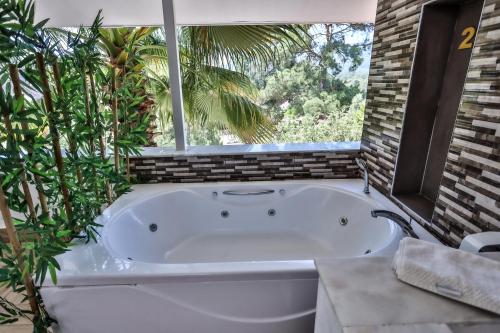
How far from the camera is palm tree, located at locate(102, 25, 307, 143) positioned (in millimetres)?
2473

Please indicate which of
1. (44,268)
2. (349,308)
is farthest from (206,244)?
(349,308)

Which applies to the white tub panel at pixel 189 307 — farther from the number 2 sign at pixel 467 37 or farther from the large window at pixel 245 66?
Answer: the number 2 sign at pixel 467 37

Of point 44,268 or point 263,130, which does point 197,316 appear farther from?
point 263,130

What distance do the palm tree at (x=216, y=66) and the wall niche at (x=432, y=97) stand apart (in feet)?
4.32

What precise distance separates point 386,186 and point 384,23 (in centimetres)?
109

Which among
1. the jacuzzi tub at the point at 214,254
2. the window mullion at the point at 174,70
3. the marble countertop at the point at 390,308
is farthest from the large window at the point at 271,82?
the marble countertop at the point at 390,308

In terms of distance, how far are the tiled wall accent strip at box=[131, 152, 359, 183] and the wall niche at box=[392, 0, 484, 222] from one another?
530 millimetres

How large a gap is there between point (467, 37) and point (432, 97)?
326 mm

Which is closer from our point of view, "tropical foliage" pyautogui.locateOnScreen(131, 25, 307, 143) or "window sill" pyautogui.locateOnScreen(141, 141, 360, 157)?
"window sill" pyautogui.locateOnScreen(141, 141, 360, 157)

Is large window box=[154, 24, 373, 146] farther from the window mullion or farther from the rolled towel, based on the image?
the rolled towel

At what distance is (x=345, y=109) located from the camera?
4.09 m

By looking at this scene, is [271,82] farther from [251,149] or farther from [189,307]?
[189,307]

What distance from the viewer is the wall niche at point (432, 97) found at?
141cm

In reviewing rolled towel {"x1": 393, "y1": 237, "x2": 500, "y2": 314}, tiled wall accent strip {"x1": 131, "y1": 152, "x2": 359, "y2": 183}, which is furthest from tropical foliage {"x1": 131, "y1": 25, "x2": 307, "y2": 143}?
rolled towel {"x1": 393, "y1": 237, "x2": 500, "y2": 314}
